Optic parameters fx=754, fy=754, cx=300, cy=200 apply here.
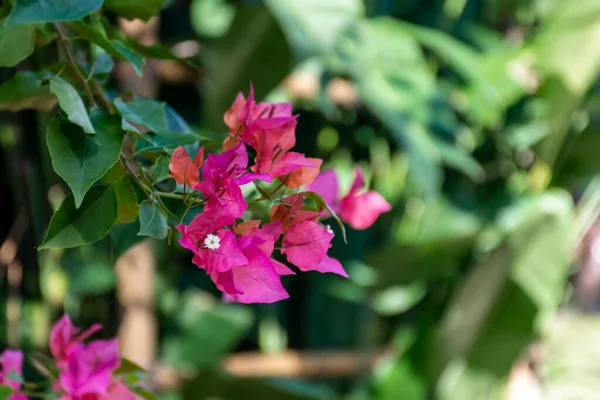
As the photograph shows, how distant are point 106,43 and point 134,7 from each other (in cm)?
6

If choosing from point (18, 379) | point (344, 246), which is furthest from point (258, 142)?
point (344, 246)

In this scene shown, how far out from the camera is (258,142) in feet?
0.99

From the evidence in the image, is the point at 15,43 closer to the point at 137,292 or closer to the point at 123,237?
the point at 123,237

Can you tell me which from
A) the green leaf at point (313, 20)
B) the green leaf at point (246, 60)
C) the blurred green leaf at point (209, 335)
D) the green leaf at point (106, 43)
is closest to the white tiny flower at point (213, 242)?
the green leaf at point (106, 43)

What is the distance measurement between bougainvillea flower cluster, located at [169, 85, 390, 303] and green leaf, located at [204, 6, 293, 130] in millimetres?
689

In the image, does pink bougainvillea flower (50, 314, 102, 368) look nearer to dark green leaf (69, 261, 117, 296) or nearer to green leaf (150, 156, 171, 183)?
green leaf (150, 156, 171, 183)

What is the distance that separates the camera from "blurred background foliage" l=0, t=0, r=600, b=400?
40.5 inches

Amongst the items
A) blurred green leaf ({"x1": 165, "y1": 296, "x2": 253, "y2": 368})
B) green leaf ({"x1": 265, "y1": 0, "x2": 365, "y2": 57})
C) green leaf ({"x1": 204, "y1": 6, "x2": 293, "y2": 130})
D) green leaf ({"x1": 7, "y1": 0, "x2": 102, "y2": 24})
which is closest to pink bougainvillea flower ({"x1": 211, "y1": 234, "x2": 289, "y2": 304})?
green leaf ({"x1": 7, "y1": 0, "x2": 102, "y2": 24})

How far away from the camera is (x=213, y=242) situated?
27 cm

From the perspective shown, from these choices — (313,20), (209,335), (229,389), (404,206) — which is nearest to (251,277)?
(313,20)

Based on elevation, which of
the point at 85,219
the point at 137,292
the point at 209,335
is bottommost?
the point at 209,335

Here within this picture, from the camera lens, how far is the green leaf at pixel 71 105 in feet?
Answer: 0.96

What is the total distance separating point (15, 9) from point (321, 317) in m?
1.18

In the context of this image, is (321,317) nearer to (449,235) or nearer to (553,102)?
(449,235)
